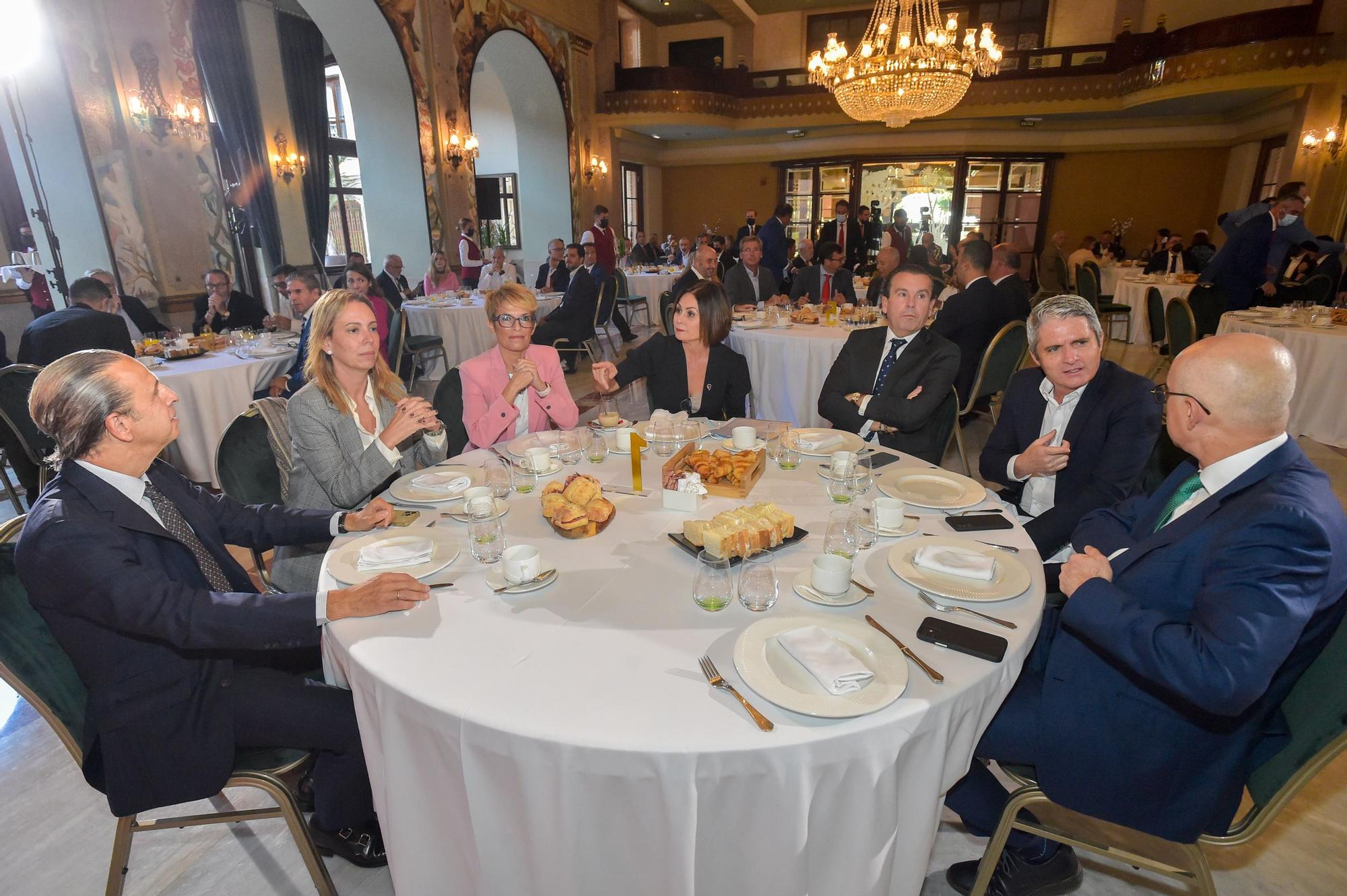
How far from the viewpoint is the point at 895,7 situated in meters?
6.40

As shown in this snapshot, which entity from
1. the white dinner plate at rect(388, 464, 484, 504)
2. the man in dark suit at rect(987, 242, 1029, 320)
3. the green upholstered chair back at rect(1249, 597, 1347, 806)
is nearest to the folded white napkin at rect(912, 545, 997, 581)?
the green upholstered chair back at rect(1249, 597, 1347, 806)

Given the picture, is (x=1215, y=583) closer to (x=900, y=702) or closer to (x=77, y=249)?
(x=900, y=702)

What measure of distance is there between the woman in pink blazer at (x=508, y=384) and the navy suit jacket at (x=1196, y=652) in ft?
6.71

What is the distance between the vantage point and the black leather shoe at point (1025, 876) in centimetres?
166

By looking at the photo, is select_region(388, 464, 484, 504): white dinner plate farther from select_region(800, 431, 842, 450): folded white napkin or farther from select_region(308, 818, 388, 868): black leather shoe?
select_region(800, 431, 842, 450): folded white napkin

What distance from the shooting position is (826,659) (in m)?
1.17

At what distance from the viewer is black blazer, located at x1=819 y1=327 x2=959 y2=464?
301 cm

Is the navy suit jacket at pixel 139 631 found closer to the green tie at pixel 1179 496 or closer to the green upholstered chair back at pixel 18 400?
the green tie at pixel 1179 496

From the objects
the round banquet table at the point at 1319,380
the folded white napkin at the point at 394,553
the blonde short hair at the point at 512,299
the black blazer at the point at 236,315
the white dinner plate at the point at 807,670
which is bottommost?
the round banquet table at the point at 1319,380

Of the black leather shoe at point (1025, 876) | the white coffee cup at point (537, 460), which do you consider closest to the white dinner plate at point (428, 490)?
the white coffee cup at point (537, 460)

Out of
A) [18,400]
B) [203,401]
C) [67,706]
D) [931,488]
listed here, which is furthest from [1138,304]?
[18,400]

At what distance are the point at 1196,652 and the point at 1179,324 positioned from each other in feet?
16.4

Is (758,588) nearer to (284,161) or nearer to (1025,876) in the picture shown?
(1025,876)

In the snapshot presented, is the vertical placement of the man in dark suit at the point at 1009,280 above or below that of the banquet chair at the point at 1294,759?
above
